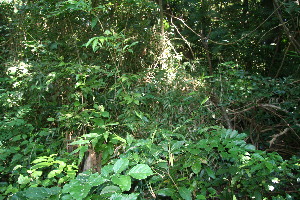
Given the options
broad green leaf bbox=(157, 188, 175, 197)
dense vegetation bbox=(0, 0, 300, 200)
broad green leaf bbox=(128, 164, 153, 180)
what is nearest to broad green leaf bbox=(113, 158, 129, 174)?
broad green leaf bbox=(128, 164, 153, 180)

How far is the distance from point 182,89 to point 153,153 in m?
1.40

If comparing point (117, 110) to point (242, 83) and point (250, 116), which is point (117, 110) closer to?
point (242, 83)

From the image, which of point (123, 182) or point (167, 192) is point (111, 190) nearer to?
point (123, 182)

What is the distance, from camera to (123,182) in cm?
112

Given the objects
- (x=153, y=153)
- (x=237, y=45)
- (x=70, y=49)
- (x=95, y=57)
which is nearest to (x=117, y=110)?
(x=95, y=57)

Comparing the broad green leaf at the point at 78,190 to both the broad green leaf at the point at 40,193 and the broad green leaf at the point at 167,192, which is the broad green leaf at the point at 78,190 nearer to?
the broad green leaf at the point at 40,193

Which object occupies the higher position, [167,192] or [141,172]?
[141,172]

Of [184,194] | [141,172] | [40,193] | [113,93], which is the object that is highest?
[113,93]

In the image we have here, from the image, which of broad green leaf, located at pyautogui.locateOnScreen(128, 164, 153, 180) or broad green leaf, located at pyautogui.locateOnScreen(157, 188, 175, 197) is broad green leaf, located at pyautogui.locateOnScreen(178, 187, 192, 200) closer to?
broad green leaf, located at pyautogui.locateOnScreen(157, 188, 175, 197)

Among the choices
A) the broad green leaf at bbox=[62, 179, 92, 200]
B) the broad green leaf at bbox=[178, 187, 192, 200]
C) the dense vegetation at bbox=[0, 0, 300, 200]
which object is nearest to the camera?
the broad green leaf at bbox=[62, 179, 92, 200]

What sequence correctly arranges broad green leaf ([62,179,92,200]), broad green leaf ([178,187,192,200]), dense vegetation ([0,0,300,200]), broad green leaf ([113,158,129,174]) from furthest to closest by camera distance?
dense vegetation ([0,0,300,200]) → broad green leaf ([178,187,192,200]) → broad green leaf ([113,158,129,174]) → broad green leaf ([62,179,92,200])

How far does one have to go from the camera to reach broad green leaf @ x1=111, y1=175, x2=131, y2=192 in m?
1.09

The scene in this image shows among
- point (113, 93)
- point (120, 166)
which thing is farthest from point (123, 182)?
point (113, 93)

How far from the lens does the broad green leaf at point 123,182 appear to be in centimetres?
Result: 109
